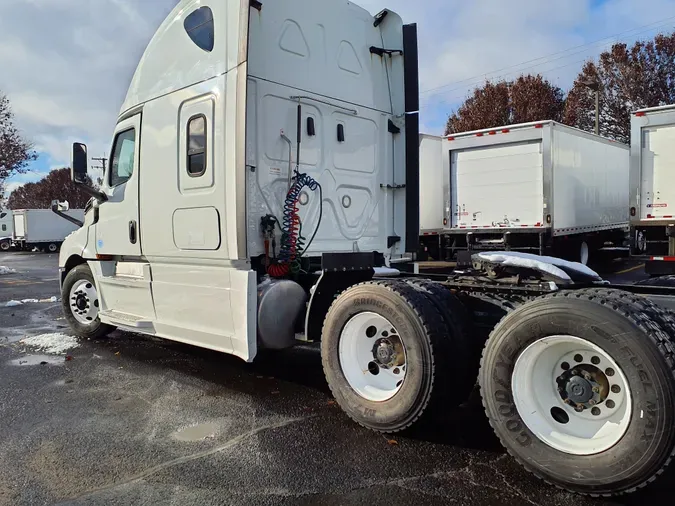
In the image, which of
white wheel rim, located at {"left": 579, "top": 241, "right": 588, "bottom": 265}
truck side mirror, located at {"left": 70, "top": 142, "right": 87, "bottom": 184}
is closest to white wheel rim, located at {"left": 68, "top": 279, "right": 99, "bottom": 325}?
truck side mirror, located at {"left": 70, "top": 142, "right": 87, "bottom": 184}

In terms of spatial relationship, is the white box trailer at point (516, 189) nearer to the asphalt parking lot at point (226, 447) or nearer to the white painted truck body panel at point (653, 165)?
the white painted truck body panel at point (653, 165)

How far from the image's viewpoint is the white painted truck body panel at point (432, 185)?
13894mm

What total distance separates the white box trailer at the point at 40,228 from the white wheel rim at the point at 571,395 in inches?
1694

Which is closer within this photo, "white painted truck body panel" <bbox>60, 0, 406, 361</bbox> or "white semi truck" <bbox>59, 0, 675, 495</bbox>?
"white semi truck" <bbox>59, 0, 675, 495</bbox>

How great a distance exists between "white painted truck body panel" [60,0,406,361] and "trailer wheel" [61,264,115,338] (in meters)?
0.78

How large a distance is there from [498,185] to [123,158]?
8955 mm

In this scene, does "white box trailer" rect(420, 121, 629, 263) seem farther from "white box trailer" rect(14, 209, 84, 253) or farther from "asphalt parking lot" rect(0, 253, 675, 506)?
"white box trailer" rect(14, 209, 84, 253)

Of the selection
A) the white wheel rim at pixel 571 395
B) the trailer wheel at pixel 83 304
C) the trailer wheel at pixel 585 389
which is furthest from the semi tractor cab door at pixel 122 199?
the white wheel rim at pixel 571 395

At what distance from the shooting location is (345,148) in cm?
588

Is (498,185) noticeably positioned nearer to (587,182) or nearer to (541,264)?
(587,182)

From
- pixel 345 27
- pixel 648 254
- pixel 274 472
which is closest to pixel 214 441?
pixel 274 472

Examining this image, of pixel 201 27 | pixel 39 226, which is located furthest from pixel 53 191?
pixel 201 27

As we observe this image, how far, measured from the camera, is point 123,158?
6.43 meters

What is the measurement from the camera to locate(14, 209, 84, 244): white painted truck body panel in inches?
1628
